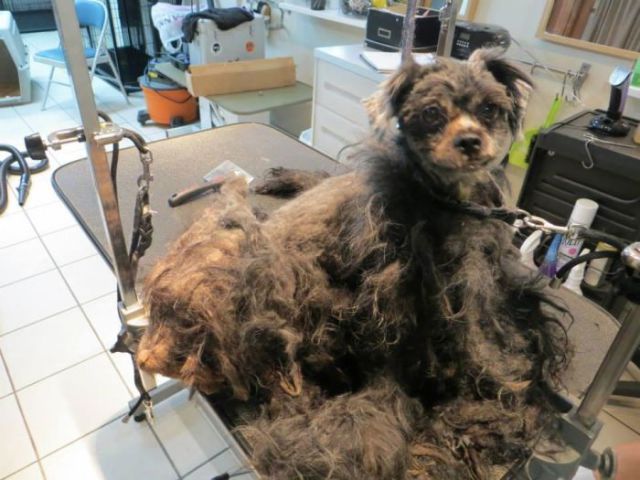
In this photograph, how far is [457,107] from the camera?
58 centimetres

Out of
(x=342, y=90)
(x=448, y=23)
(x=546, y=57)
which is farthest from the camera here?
(x=342, y=90)

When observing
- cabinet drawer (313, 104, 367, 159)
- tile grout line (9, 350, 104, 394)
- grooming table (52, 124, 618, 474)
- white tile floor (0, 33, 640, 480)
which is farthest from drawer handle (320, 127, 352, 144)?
tile grout line (9, 350, 104, 394)

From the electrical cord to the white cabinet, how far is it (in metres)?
1.50

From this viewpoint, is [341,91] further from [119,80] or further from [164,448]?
[119,80]

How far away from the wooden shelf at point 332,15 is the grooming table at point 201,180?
93 centimetres

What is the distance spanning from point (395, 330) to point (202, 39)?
7.74ft

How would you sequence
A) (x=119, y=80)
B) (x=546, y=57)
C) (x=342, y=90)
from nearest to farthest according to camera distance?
(x=546, y=57)
(x=342, y=90)
(x=119, y=80)

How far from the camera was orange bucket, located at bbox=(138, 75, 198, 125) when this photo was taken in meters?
3.01

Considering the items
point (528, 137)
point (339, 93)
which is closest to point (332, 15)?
point (339, 93)

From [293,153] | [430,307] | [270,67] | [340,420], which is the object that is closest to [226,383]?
[340,420]

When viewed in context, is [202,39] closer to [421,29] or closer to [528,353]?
[421,29]

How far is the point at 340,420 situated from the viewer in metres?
0.58

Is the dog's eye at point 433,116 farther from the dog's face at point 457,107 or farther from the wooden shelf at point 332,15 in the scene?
the wooden shelf at point 332,15

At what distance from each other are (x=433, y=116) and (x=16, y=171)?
264 cm
